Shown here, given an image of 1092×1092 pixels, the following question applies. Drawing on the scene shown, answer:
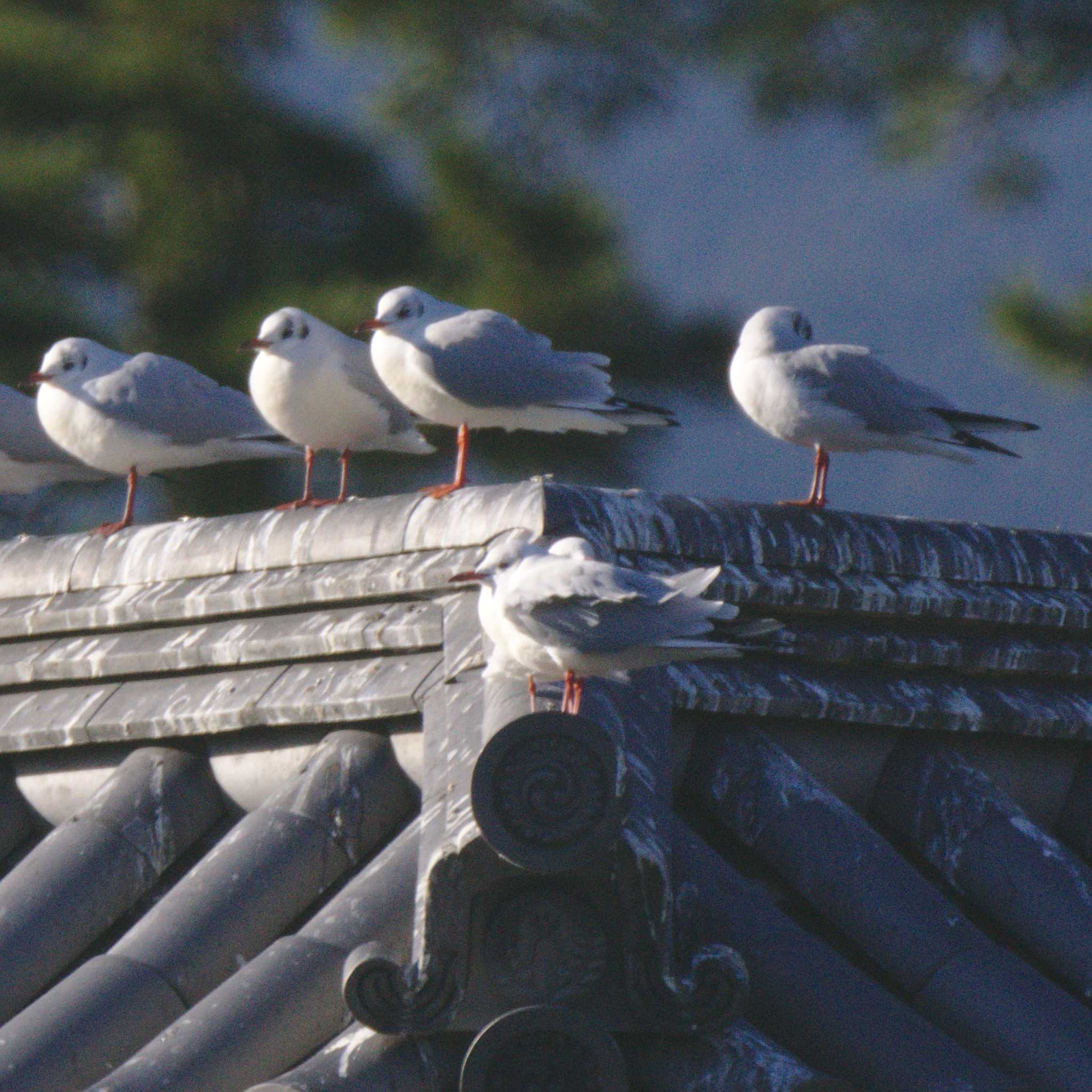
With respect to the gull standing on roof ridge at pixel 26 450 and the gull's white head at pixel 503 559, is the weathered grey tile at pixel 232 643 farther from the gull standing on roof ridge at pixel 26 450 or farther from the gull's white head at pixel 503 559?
the gull standing on roof ridge at pixel 26 450

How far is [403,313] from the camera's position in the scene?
4484 mm

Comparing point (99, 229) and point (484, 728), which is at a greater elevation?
point (99, 229)

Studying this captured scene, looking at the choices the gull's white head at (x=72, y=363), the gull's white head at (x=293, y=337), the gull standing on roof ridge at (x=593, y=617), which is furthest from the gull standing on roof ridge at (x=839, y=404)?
the gull standing on roof ridge at (x=593, y=617)

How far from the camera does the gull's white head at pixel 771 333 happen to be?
13.7ft

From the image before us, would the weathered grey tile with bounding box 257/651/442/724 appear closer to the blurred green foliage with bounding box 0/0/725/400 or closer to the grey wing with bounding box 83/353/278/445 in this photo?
the grey wing with bounding box 83/353/278/445

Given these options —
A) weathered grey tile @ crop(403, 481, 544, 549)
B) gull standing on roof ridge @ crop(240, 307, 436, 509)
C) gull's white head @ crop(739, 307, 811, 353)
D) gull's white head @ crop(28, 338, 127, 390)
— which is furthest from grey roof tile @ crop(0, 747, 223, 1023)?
gull's white head @ crop(28, 338, 127, 390)

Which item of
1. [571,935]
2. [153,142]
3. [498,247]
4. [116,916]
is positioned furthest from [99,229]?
[571,935]

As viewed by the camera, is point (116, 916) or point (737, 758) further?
point (116, 916)

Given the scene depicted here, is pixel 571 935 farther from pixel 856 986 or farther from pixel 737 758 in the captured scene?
pixel 737 758

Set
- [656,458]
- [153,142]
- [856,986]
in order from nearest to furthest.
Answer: [856,986]
[656,458]
[153,142]

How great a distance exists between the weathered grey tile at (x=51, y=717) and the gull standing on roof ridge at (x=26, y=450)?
2363 millimetres

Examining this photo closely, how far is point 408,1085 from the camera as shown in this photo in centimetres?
219

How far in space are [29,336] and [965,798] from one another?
8758mm

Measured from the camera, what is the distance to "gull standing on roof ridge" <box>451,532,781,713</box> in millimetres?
2369
